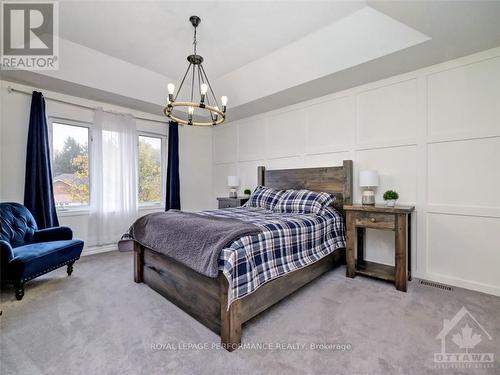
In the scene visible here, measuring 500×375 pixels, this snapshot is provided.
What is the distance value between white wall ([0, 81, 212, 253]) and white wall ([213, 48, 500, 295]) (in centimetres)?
286

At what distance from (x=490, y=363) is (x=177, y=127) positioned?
16.6 feet

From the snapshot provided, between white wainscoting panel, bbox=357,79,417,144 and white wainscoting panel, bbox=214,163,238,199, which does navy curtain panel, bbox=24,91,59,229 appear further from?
white wainscoting panel, bbox=357,79,417,144

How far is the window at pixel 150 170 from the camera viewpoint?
4465 mm

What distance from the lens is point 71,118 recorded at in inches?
143

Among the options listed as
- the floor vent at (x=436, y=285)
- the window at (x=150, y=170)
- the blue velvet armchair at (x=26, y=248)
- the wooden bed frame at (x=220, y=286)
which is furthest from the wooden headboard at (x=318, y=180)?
the blue velvet armchair at (x=26, y=248)

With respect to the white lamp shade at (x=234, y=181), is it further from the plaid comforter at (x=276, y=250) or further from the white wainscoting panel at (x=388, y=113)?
the white wainscoting panel at (x=388, y=113)

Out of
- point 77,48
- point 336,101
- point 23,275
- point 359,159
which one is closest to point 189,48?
point 77,48

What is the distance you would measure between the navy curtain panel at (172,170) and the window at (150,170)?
0.25 meters

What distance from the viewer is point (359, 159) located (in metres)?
3.24

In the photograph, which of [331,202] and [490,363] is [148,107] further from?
[490,363]

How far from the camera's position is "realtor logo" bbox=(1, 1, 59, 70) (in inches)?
93.2

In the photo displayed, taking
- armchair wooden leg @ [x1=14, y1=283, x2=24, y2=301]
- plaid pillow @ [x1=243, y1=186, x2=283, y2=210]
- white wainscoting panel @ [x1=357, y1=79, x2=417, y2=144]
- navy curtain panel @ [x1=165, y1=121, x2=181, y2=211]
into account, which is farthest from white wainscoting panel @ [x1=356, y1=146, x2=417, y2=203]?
armchair wooden leg @ [x1=14, y1=283, x2=24, y2=301]

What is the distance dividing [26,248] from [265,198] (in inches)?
116

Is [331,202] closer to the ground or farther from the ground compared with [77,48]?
closer to the ground
